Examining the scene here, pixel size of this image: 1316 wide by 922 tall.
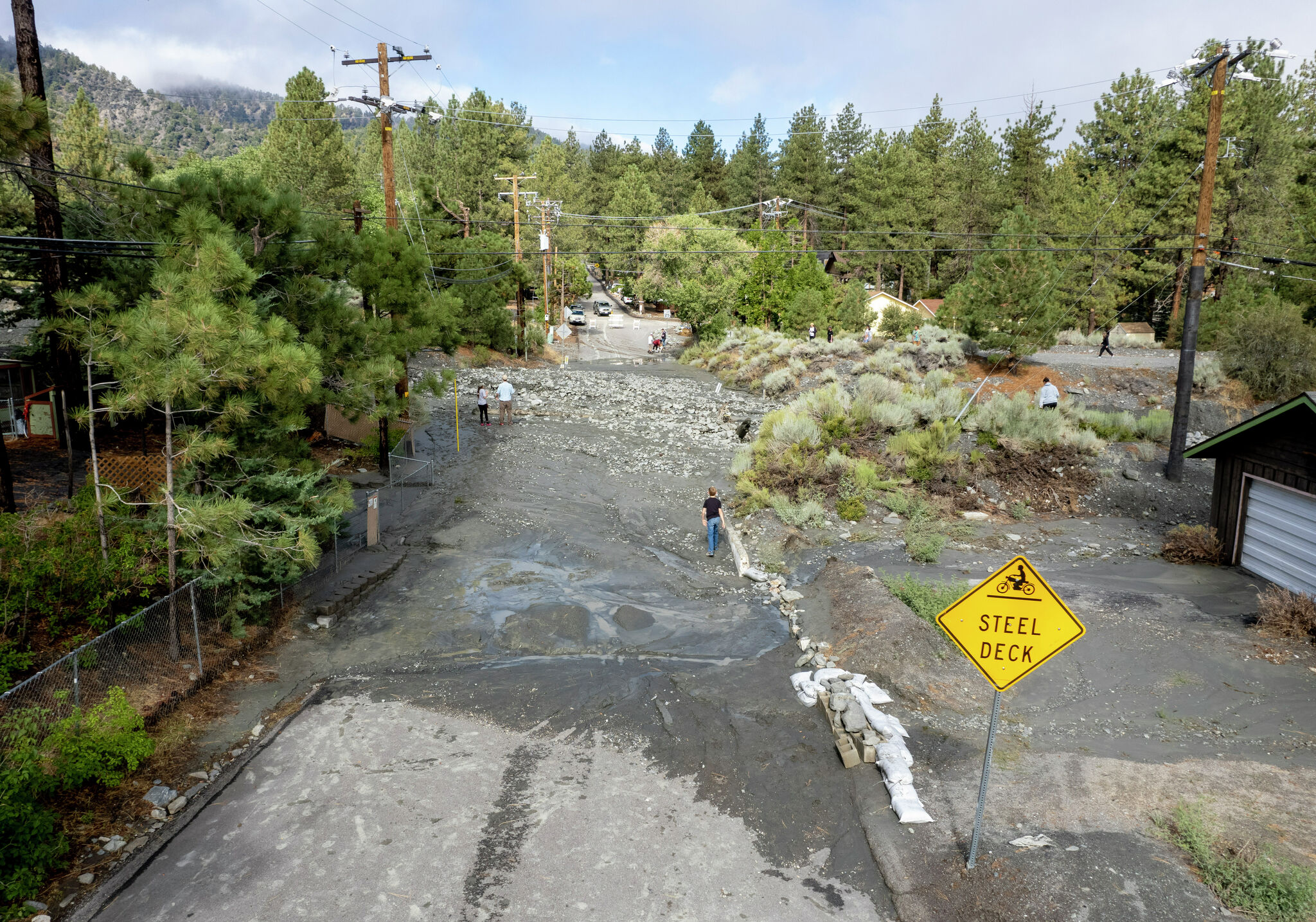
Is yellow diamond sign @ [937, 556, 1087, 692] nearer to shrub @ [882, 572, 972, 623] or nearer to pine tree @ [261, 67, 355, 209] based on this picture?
shrub @ [882, 572, 972, 623]

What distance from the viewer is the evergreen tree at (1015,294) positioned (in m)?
33.3

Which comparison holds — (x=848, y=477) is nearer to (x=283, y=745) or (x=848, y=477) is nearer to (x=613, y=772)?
(x=613, y=772)

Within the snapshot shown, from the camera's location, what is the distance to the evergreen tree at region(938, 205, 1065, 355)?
109 feet

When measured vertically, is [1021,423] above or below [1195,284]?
below

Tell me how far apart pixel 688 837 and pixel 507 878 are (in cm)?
179

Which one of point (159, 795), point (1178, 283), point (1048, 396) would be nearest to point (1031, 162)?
point (1178, 283)

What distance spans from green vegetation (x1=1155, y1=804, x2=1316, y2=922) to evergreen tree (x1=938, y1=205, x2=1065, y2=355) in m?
28.5

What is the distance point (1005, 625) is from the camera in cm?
666

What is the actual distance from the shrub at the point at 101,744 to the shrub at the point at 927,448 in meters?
17.3

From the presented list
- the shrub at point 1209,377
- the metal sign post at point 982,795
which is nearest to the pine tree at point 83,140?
the metal sign post at point 982,795

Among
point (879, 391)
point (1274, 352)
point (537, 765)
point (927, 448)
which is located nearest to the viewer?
point (537, 765)

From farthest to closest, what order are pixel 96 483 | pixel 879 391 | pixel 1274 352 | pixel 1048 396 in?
pixel 1274 352 < pixel 879 391 < pixel 1048 396 < pixel 96 483

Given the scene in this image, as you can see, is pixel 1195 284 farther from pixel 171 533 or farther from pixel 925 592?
pixel 171 533

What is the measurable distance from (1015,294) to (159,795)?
34.3 metres
